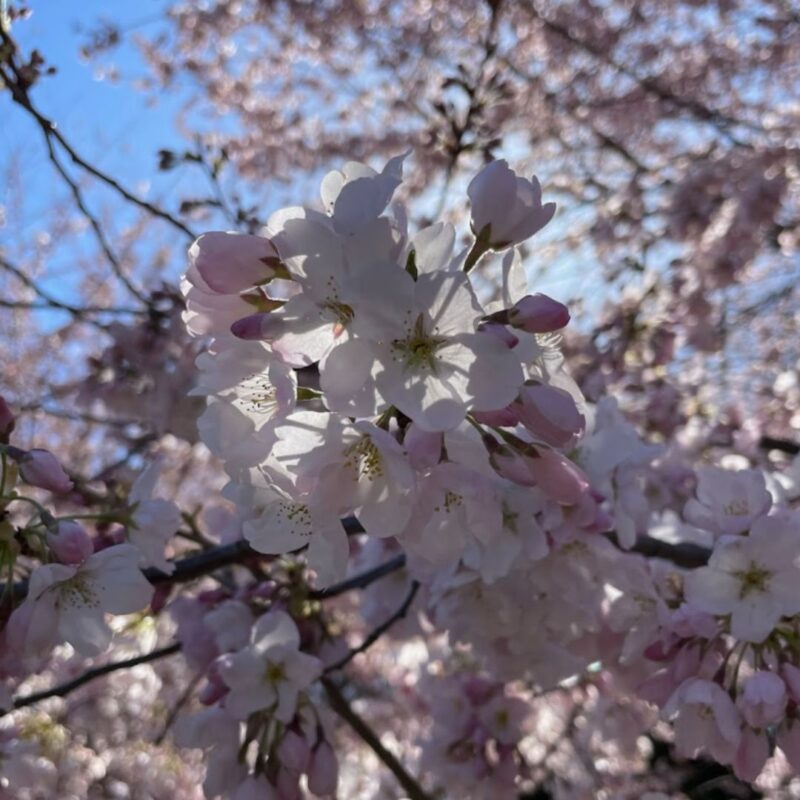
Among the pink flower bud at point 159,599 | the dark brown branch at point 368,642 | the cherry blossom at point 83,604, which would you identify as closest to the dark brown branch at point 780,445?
the dark brown branch at point 368,642

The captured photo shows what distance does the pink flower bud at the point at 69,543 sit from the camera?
111 centimetres

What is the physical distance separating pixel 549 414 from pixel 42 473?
2.39ft

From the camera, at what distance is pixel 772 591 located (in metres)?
1.24

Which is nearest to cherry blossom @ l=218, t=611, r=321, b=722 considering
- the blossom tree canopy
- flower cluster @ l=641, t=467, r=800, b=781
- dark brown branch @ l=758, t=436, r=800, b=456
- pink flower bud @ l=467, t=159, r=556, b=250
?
the blossom tree canopy

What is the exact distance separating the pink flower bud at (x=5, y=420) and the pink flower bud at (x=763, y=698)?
1.20 metres

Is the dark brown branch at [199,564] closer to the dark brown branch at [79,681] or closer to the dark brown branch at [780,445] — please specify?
the dark brown branch at [79,681]

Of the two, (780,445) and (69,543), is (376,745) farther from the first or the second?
(780,445)

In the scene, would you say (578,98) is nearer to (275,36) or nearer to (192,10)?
(275,36)

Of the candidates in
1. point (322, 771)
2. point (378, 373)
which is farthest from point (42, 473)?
point (322, 771)

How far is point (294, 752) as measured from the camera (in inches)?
56.6

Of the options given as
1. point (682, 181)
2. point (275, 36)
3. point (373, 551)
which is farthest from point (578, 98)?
point (373, 551)

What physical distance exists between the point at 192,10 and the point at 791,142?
19.3 ft

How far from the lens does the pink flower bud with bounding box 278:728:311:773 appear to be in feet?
4.71

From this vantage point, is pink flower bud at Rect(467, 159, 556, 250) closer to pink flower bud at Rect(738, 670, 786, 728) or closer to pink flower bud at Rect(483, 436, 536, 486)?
pink flower bud at Rect(483, 436, 536, 486)
